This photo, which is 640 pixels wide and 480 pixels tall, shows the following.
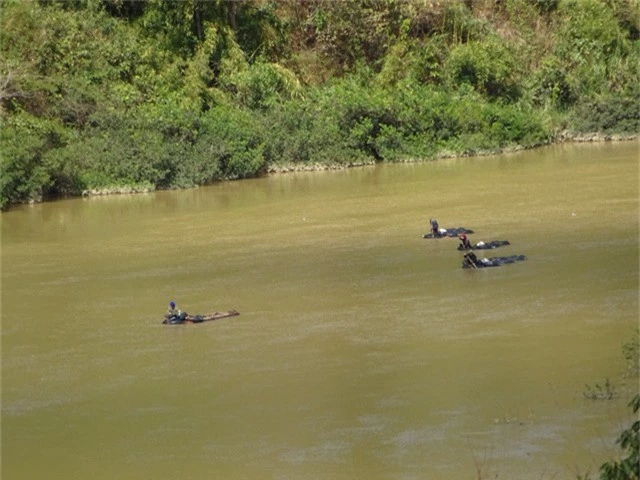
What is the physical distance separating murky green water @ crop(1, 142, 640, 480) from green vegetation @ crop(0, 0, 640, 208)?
5724 mm

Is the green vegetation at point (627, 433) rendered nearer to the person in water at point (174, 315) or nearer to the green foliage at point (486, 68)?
the person in water at point (174, 315)

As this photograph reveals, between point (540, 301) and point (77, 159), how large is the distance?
64.8 feet

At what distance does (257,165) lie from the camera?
37281mm

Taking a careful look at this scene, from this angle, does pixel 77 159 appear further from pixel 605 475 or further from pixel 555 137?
pixel 605 475

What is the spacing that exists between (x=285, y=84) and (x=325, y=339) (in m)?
24.9

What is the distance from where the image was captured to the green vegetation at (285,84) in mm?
36156

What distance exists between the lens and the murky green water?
12.9 m

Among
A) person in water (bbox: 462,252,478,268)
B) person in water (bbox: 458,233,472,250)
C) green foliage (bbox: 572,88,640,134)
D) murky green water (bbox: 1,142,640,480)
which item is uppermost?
green foliage (bbox: 572,88,640,134)

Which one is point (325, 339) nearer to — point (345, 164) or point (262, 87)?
point (345, 164)

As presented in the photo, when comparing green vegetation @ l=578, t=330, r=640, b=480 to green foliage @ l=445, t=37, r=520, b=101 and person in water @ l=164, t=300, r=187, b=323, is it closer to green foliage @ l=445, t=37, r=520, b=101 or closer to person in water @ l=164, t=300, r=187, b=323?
person in water @ l=164, t=300, r=187, b=323

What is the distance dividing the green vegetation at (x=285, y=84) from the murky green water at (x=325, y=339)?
5.72 m

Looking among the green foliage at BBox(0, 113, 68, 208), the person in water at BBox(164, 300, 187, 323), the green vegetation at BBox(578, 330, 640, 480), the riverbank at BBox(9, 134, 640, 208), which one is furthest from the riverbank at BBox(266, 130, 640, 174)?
the green vegetation at BBox(578, 330, 640, 480)

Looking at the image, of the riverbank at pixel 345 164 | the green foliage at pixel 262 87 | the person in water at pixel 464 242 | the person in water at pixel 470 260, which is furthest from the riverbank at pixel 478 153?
the person in water at pixel 470 260

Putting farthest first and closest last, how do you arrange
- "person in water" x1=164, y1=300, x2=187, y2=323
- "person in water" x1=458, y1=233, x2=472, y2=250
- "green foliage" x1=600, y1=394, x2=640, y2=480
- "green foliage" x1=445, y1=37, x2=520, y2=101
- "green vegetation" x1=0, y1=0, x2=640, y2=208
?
"green foliage" x1=445, y1=37, x2=520, y2=101
"green vegetation" x1=0, y1=0, x2=640, y2=208
"person in water" x1=458, y1=233, x2=472, y2=250
"person in water" x1=164, y1=300, x2=187, y2=323
"green foliage" x1=600, y1=394, x2=640, y2=480
